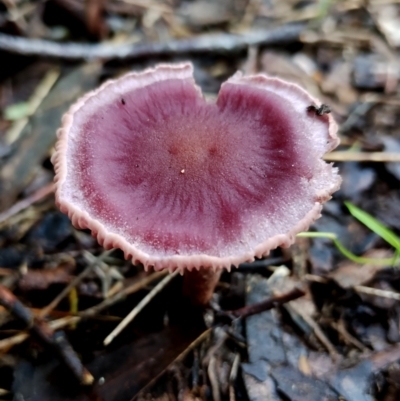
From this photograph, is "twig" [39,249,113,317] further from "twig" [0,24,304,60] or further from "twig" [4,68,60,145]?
"twig" [0,24,304,60]

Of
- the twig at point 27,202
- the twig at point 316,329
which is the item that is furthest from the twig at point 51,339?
the twig at point 316,329

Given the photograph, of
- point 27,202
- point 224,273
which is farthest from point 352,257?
point 27,202

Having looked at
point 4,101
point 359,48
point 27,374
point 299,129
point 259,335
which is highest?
point 299,129

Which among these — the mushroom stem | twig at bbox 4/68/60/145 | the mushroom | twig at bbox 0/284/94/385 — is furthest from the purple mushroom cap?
twig at bbox 4/68/60/145

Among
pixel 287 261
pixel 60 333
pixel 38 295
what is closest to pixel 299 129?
pixel 287 261

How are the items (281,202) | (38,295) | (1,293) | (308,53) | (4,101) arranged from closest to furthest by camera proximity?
(281,202), (1,293), (38,295), (4,101), (308,53)

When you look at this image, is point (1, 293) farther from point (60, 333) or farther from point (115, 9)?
point (115, 9)
